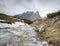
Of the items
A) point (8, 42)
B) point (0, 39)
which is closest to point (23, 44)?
point (8, 42)

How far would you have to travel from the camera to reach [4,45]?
18875 mm

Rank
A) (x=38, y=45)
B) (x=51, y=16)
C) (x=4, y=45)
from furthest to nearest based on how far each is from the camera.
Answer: (x=51, y=16)
(x=38, y=45)
(x=4, y=45)

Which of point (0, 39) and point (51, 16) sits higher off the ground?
point (51, 16)

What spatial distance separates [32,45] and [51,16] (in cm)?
2891

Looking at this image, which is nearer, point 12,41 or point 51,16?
point 12,41

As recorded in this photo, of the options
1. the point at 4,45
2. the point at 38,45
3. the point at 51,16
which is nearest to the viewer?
the point at 4,45

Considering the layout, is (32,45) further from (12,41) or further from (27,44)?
(12,41)

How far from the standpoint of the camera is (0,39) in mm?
20297

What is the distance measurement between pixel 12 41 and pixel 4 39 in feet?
4.04

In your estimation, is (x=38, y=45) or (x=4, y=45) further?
(x=38, y=45)

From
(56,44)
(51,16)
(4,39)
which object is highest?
(51,16)

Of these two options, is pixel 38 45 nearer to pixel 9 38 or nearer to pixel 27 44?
pixel 27 44

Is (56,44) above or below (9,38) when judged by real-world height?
below

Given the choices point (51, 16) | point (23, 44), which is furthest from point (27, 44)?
point (51, 16)
